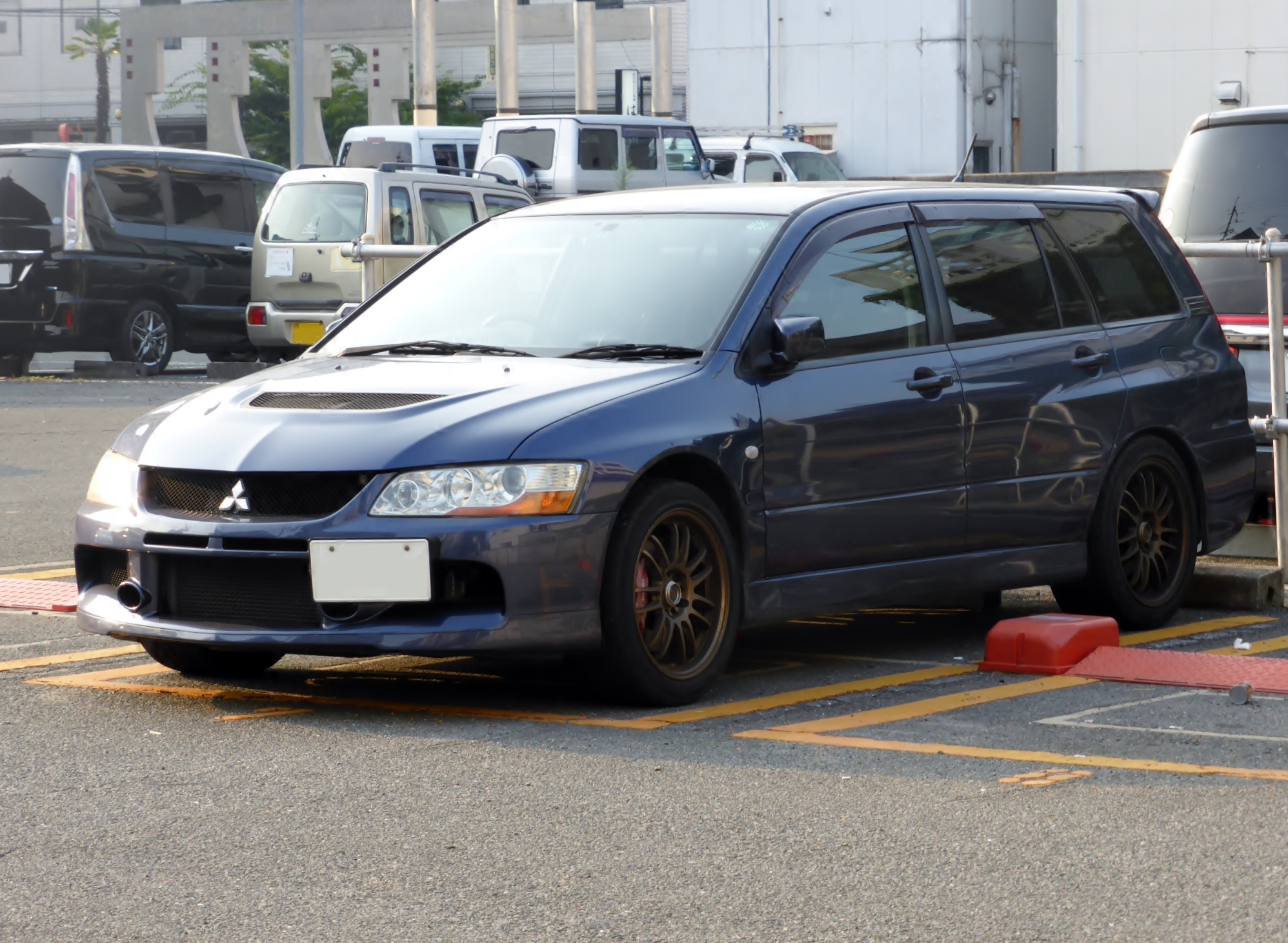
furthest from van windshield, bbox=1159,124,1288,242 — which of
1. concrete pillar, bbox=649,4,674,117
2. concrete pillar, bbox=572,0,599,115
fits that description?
concrete pillar, bbox=649,4,674,117

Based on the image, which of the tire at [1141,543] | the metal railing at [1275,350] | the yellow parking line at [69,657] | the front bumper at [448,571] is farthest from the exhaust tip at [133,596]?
the metal railing at [1275,350]

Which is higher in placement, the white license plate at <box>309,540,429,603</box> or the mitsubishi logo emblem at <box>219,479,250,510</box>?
the mitsubishi logo emblem at <box>219,479,250,510</box>

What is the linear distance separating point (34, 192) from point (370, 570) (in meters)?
15.2

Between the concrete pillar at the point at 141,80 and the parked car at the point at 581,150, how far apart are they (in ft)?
89.6

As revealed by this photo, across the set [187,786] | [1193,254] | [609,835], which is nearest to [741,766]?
[609,835]

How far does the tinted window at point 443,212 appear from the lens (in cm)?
2078

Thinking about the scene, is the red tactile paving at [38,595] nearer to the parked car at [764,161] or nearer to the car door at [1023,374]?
the car door at [1023,374]

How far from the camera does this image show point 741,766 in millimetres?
5648

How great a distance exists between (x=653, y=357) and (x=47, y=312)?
1445 cm

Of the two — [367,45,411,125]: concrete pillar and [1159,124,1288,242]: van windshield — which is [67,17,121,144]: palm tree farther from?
[1159,124,1288,242]: van windshield

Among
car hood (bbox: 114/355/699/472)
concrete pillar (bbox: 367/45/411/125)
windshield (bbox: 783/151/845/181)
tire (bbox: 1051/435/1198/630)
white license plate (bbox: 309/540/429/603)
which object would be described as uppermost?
concrete pillar (bbox: 367/45/411/125)

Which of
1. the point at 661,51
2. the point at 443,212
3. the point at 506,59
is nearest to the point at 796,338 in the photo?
the point at 443,212

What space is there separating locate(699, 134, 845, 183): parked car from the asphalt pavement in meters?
21.9

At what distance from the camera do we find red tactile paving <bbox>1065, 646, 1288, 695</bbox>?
6.81 metres
